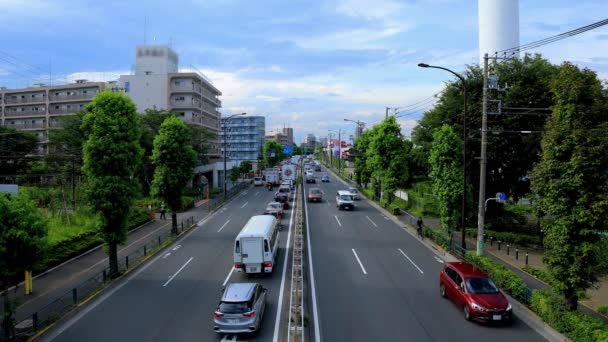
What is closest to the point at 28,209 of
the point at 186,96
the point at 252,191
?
the point at 252,191

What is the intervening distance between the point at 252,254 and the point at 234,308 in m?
6.50

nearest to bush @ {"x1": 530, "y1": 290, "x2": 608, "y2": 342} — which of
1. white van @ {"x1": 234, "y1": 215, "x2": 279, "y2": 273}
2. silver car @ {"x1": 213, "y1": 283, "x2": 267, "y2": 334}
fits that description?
silver car @ {"x1": 213, "y1": 283, "x2": 267, "y2": 334}

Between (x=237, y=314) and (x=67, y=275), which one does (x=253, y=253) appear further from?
(x=67, y=275)

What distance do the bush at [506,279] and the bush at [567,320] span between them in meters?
0.92

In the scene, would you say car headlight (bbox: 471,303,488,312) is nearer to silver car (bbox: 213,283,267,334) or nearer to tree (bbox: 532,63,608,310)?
tree (bbox: 532,63,608,310)

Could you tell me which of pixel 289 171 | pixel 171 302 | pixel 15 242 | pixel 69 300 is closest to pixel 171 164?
pixel 69 300

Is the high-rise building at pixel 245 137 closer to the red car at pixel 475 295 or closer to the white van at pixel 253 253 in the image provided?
the white van at pixel 253 253

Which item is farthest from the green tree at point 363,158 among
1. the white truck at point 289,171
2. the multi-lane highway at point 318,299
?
the multi-lane highway at point 318,299

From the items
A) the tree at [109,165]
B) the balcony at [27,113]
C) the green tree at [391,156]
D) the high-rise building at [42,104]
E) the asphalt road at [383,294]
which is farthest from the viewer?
the balcony at [27,113]

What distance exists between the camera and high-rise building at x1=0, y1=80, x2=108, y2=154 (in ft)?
253

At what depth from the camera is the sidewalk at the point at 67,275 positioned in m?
18.0

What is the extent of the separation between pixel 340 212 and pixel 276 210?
7944mm

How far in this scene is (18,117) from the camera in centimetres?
7938

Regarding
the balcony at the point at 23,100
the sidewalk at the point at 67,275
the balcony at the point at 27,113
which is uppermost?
the balcony at the point at 23,100
